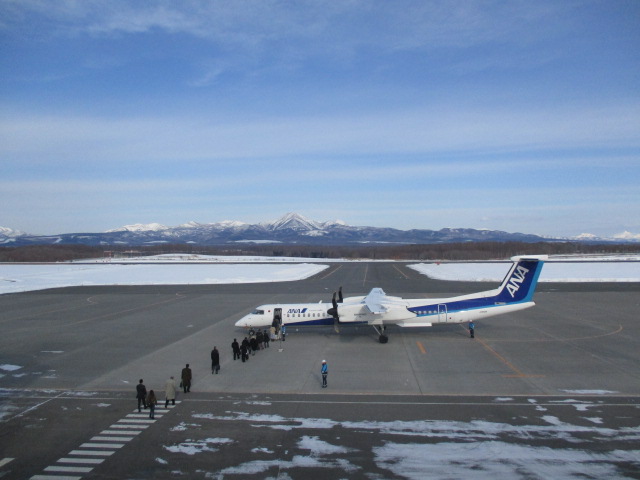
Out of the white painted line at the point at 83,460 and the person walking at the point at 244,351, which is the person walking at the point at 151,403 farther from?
the person walking at the point at 244,351

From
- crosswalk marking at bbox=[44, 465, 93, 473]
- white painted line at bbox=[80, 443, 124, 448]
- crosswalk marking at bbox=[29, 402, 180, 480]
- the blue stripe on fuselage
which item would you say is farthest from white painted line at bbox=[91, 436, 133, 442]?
the blue stripe on fuselage

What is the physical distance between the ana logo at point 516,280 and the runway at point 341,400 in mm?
3240

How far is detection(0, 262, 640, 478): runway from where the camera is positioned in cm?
1298

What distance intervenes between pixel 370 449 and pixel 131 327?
2621 centimetres

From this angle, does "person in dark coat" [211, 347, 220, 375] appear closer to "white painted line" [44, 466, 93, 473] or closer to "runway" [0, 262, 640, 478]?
"runway" [0, 262, 640, 478]

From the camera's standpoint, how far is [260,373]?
22469mm

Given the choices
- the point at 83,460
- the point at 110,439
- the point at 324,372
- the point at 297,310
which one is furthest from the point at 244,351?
the point at 83,460

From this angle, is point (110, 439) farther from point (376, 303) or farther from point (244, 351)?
point (376, 303)

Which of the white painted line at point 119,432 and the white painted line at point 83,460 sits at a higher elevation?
the white painted line at point 83,460

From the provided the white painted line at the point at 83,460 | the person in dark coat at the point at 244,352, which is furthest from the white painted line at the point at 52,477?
the person in dark coat at the point at 244,352

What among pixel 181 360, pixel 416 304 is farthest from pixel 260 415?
pixel 416 304

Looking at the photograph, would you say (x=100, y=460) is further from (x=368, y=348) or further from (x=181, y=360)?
(x=368, y=348)

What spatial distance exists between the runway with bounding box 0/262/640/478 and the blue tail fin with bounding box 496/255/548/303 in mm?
2697

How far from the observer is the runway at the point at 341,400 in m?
13.0
